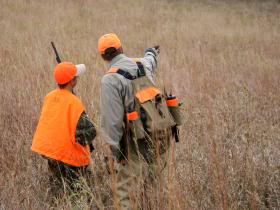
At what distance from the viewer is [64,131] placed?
3.71 m

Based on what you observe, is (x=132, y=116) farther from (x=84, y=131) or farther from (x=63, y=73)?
(x=63, y=73)

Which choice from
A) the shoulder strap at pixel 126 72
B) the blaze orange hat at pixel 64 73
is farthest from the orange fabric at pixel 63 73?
the shoulder strap at pixel 126 72

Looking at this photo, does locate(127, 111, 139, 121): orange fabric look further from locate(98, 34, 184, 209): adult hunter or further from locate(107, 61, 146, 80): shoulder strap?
locate(107, 61, 146, 80): shoulder strap

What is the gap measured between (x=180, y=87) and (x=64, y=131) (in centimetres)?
349

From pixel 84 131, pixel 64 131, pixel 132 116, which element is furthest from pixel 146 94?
pixel 64 131

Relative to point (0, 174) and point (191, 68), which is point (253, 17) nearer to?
point (191, 68)

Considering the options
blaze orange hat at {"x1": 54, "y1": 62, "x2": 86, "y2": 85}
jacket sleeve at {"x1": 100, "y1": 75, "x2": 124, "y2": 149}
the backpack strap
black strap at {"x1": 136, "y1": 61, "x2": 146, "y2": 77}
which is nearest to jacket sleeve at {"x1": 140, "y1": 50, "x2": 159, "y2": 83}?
black strap at {"x1": 136, "y1": 61, "x2": 146, "y2": 77}

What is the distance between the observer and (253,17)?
1584 cm

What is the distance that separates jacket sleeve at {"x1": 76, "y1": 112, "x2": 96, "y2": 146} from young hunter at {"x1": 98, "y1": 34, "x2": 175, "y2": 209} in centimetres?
36

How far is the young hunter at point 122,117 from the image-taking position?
10.7ft

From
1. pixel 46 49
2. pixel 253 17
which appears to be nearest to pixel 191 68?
pixel 46 49

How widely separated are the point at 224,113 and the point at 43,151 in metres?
2.68

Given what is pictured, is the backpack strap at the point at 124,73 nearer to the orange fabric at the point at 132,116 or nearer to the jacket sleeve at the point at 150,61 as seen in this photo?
the orange fabric at the point at 132,116

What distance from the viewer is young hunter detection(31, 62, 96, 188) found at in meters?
3.71
